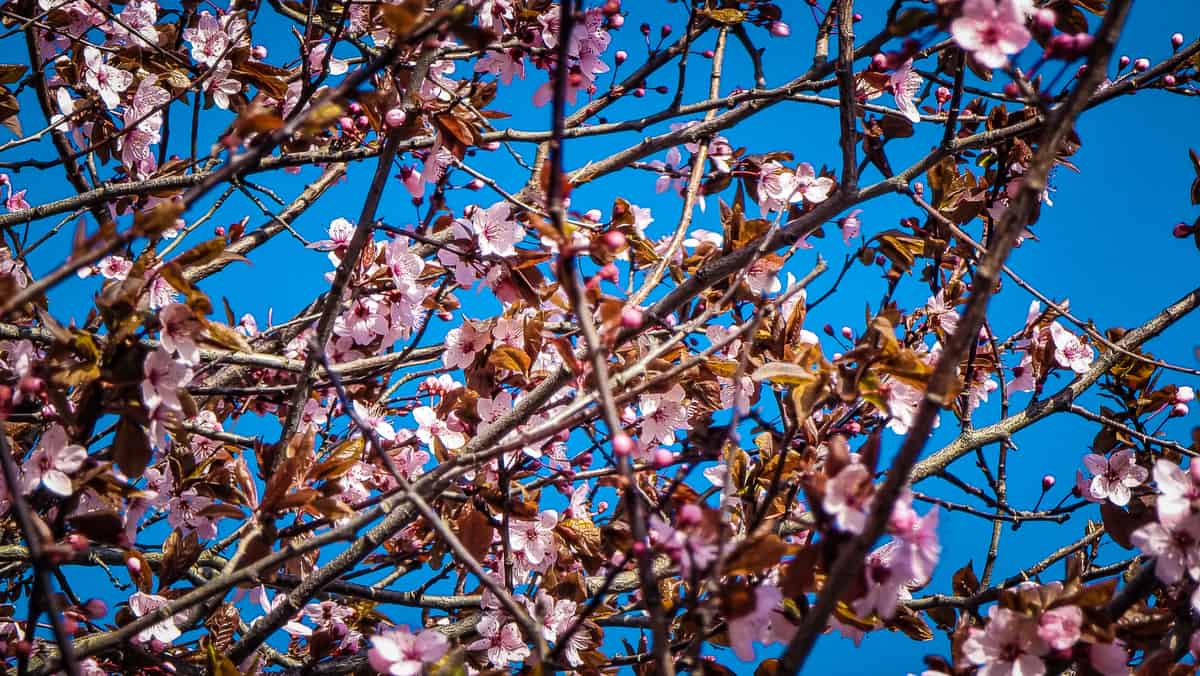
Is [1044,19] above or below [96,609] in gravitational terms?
above

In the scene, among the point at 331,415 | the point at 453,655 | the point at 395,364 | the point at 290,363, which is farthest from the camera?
the point at 331,415

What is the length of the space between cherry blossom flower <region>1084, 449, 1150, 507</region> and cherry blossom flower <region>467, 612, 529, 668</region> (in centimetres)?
124

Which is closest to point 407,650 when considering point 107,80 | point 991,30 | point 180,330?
point 180,330

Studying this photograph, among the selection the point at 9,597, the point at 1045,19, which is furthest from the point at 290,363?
the point at 9,597

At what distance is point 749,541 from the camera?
88 cm

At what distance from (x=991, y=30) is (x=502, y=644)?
128cm

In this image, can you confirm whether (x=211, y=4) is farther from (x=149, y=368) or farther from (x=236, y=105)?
(x=149, y=368)

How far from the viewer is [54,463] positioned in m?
1.16

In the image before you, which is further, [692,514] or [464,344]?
[464,344]

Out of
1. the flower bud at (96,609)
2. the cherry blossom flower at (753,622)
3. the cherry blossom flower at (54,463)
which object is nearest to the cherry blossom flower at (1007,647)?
the cherry blossom flower at (753,622)

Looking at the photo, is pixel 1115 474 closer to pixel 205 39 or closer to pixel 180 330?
pixel 180 330

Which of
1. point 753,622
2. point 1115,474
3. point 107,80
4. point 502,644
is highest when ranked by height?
point 107,80

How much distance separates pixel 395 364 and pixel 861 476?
1.09 metres

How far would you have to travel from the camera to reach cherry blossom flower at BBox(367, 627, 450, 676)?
3.54ft
